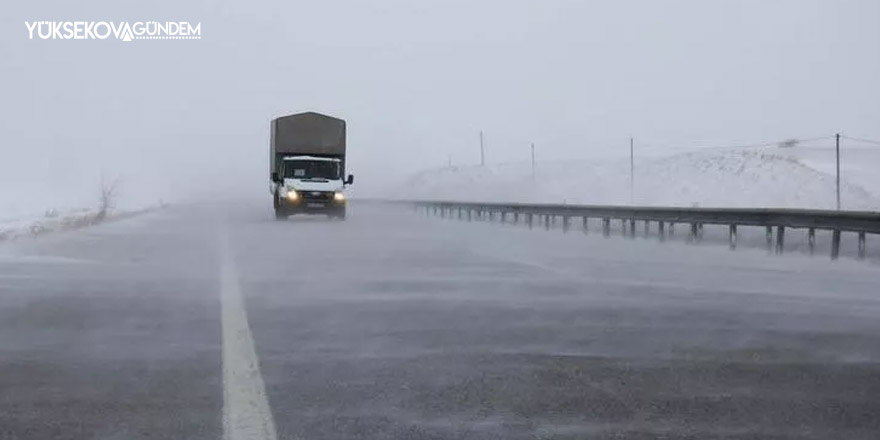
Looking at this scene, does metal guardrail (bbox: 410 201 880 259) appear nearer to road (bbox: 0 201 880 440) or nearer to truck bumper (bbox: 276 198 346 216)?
road (bbox: 0 201 880 440)

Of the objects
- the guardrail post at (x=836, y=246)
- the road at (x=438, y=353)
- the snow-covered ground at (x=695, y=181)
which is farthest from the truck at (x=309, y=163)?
the guardrail post at (x=836, y=246)

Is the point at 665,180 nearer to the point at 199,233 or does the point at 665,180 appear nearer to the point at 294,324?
the point at 199,233

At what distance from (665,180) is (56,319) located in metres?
76.5

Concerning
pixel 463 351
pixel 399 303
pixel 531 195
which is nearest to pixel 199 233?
pixel 399 303

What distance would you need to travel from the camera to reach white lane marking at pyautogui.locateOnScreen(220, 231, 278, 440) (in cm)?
557

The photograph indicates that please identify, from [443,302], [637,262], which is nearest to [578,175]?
[637,262]

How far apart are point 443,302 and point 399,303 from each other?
0.48 metres

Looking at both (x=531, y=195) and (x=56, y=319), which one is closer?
(x=56, y=319)

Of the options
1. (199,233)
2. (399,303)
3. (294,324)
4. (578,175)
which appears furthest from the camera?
(578,175)

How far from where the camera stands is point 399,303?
1173 cm

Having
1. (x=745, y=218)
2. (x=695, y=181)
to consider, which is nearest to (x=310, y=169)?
(x=745, y=218)

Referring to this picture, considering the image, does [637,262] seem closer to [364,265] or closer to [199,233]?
[364,265]

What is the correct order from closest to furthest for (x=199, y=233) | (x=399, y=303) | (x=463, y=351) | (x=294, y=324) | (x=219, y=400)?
(x=219, y=400), (x=463, y=351), (x=294, y=324), (x=399, y=303), (x=199, y=233)

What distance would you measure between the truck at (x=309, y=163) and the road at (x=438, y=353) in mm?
23847
